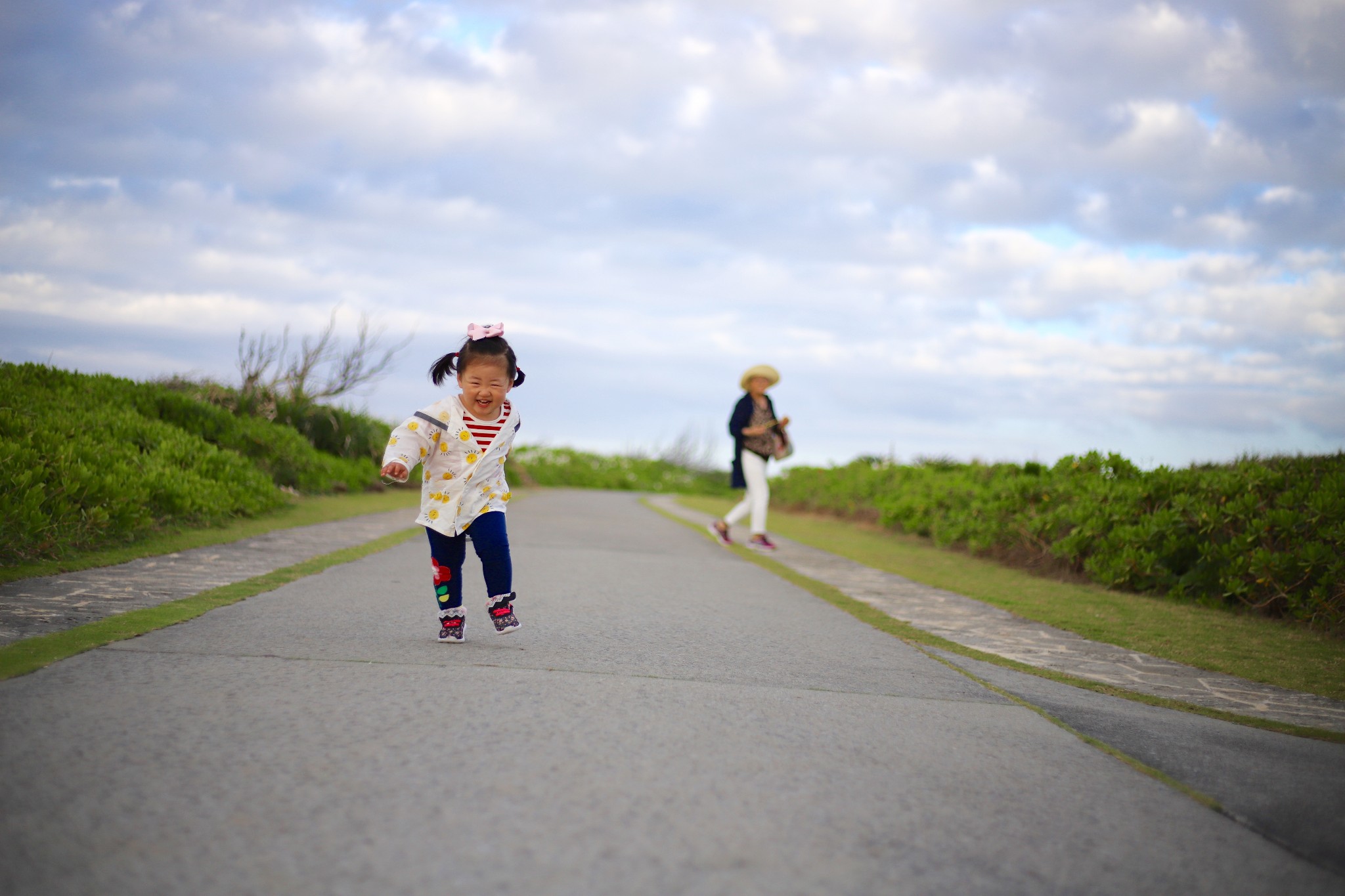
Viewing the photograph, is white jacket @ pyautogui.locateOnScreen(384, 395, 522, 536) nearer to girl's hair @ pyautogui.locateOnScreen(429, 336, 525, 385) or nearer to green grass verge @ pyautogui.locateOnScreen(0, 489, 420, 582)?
girl's hair @ pyautogui.locateOnScreen(429, 336, 525, 385)

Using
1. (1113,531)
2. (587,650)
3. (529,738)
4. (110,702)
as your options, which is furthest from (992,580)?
(110,702)

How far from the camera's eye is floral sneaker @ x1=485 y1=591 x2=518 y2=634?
4.70 meters

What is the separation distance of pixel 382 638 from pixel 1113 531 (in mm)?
6302

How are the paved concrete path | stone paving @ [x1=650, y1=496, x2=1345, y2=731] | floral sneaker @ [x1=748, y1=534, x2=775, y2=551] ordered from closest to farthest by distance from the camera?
the paved concrete path, stone paving @ [x1=650, y1=496, x2=1345, y2=731], floral sneaker @ [x1=748, y1=534, x2=775, y2=551]

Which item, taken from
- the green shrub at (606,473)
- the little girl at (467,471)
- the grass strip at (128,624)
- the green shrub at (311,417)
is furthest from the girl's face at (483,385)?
the green shrub at (606,473)

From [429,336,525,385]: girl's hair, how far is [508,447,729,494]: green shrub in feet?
71.1

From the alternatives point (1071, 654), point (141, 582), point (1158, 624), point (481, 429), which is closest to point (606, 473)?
point (1158, 624)

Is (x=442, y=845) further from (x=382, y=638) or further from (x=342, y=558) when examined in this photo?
(x=342, y=558)

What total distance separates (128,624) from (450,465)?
1.54 m

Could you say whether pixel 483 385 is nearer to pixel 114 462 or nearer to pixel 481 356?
pixel 481 356

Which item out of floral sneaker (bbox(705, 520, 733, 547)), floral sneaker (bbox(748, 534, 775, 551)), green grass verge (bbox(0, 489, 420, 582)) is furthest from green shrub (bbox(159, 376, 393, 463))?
floral sneaker (bbox(748, 534, 775, 551))

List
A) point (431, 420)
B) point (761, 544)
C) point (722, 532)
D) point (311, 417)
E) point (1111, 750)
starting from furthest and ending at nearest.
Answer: point (311, 417) < point (722, 532) < point (761, 544) < point (431, 420) < point (1111, 750)

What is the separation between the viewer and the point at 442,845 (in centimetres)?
210

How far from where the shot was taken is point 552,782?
2516 millimetres
